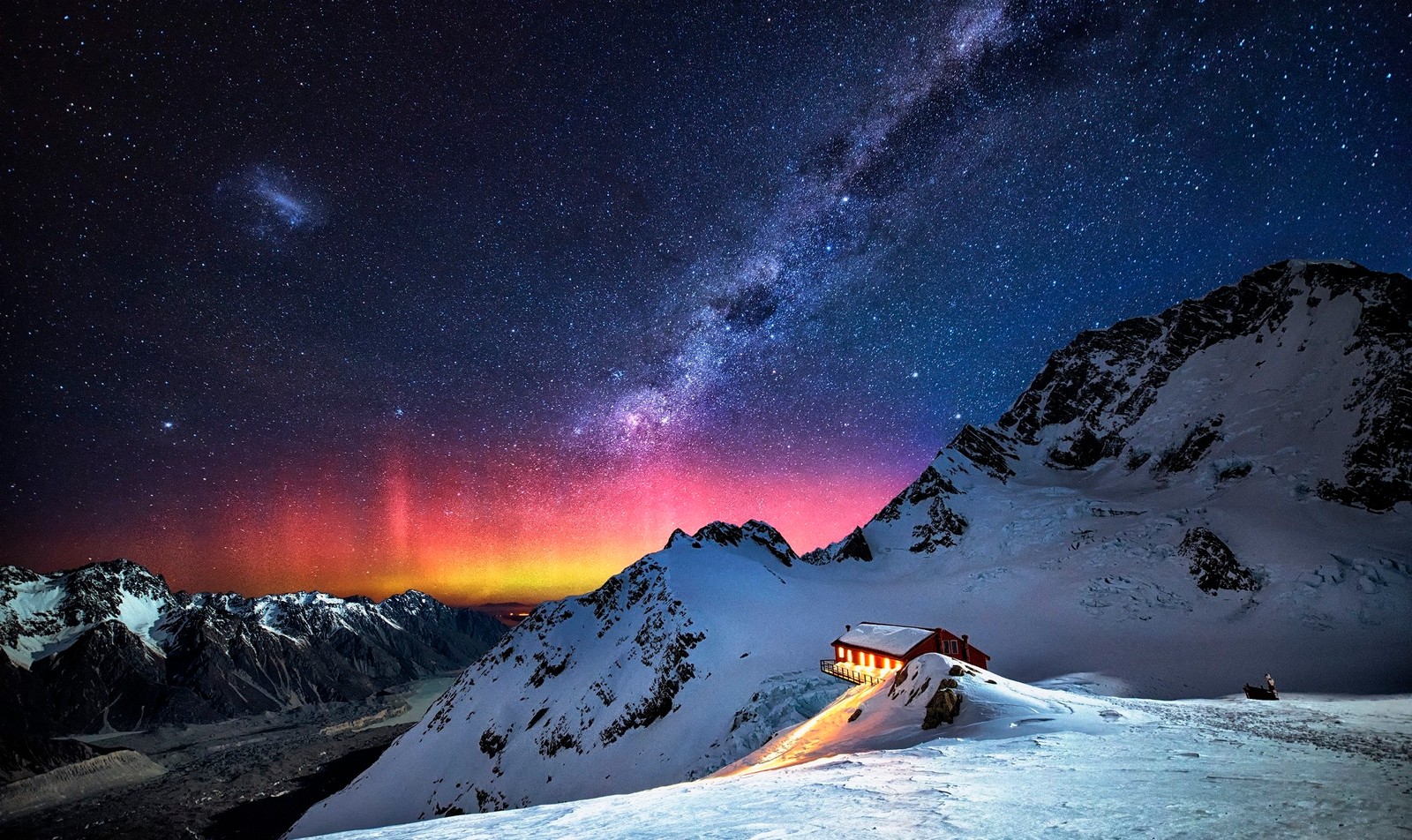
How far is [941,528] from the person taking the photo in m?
113

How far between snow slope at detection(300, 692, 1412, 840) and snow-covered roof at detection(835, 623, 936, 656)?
24877 millimetres

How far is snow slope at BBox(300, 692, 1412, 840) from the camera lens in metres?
7.31

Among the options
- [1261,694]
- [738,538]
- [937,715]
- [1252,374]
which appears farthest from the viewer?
[738,538]

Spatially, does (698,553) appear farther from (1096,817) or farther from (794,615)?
(1096,817)

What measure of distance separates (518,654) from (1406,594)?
13132 centimetres

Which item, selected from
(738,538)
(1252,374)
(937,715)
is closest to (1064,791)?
(937,715)

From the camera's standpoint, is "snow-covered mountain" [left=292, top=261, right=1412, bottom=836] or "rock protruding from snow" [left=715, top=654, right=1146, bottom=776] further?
"snow-covered mountain" [left=292, top=261, right=1412, bottom=836]

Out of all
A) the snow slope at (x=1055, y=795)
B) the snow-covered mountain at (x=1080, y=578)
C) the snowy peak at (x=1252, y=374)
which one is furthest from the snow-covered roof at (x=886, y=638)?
the snowy peak at (x=1252, y=374)

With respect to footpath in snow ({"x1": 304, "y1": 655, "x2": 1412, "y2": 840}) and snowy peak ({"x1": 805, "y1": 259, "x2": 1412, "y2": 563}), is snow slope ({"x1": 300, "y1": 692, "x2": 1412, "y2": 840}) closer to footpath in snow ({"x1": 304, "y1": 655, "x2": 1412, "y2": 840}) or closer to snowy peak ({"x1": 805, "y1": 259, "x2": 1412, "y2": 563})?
footpath in snow ({"x1": 304, "y1": 655, "x2": 1412, "y2": 840})

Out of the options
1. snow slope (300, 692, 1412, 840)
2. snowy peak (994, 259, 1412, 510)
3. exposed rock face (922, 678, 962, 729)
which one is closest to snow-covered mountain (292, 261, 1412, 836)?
snowy peak (994, 259, 1412, 510)

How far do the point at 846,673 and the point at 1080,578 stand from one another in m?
51.4

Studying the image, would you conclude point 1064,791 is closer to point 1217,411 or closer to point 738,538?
point 738,538

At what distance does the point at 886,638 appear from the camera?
142 ft

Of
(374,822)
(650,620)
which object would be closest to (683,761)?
(650,620)
